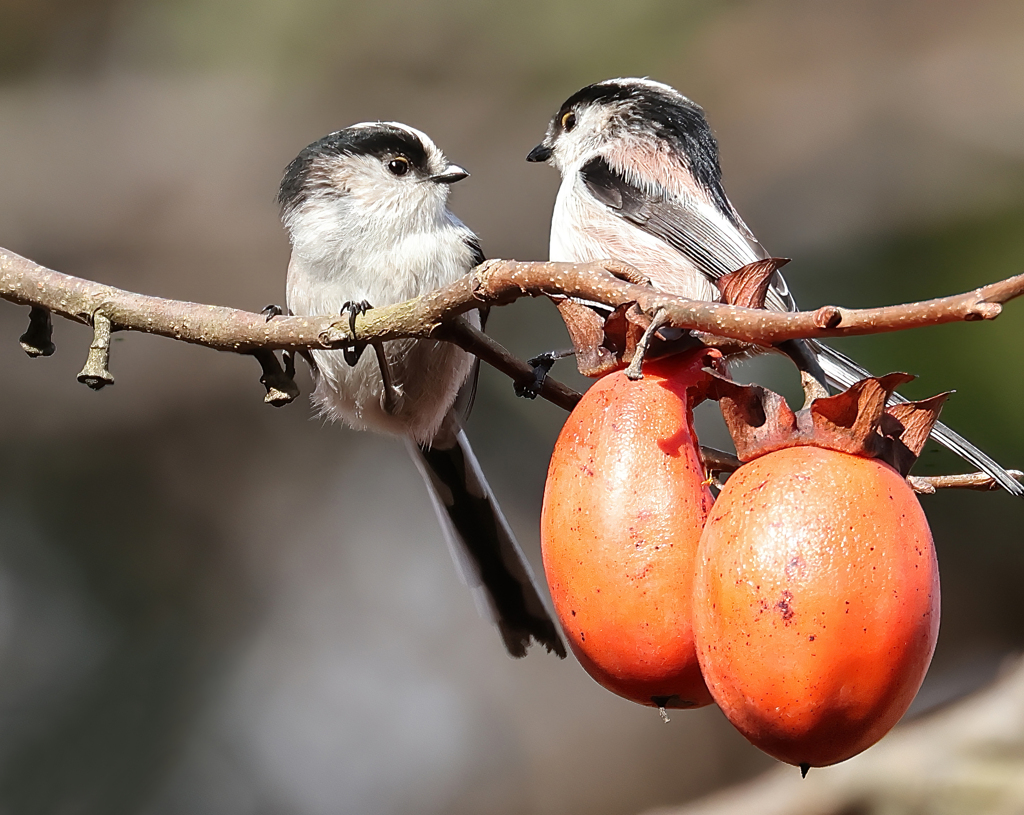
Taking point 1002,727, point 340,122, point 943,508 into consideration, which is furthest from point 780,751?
point 340,122

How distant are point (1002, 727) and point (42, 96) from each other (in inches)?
130

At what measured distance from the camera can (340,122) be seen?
3.70m

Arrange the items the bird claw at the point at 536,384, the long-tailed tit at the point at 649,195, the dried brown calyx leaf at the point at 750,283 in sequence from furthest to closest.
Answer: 1. the long-tailed tit at the point at 649,195
2. the bird claw at the point at 536,384
3. the dried brown calyx leaf at the point at 750,283

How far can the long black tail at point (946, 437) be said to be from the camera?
4.13 feet

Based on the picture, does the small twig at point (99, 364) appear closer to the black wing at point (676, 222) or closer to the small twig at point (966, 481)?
the small twig at point (966, 481)

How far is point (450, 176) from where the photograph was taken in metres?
2.38

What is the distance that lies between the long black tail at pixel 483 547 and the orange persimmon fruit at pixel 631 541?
981mm

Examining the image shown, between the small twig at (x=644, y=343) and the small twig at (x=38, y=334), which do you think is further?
the small twig at (x=38, y=334)

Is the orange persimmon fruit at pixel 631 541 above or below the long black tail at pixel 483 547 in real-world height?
above

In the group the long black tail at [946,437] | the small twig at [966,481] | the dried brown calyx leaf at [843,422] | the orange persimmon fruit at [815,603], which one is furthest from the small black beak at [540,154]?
the orange persimmon fruit at [815,603]

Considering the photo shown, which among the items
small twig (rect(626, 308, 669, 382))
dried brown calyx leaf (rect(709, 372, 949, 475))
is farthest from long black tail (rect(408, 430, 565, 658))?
small twig (rect(626, 308, 669, 382))

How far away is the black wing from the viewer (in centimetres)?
237

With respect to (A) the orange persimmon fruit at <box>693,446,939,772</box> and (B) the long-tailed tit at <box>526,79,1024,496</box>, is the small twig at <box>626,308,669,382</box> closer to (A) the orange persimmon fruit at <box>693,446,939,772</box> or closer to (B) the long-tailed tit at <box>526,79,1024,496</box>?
(A) the orange persimmon fruit at <box>693,446,939,772</box>

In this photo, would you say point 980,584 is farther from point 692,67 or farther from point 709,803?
point 692,67
